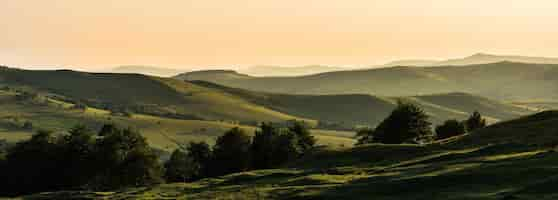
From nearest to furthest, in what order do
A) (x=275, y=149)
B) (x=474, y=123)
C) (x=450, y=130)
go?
(x=275, y=149)
(x=450, y=130)
(x=474, y=123)

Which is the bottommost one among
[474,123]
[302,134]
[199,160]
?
[199,160]

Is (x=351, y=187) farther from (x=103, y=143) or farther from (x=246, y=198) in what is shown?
(x=103, y=143)

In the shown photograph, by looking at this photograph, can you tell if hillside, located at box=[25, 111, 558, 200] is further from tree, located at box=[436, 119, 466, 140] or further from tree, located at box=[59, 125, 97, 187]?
tree, located at box=[436, 119, 466, 140]

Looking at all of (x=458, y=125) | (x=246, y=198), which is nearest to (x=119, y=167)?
(x=246, y=198)

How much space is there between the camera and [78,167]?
106812 millimetres

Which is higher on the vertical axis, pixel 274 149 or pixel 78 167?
pixel 274 149

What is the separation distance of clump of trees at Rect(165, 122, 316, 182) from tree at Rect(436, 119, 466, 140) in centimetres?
2954

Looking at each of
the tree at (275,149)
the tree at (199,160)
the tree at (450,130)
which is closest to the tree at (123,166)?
the tree at (199,160)

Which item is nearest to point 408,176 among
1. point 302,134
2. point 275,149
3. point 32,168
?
point 275,149

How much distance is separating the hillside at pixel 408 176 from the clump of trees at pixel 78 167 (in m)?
23.7

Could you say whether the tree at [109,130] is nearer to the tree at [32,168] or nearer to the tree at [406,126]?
the tree at [32,168]

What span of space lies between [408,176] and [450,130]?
3061 inches

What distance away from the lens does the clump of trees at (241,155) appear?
118875mm

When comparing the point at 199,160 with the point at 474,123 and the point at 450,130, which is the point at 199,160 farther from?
the point at 474,123
